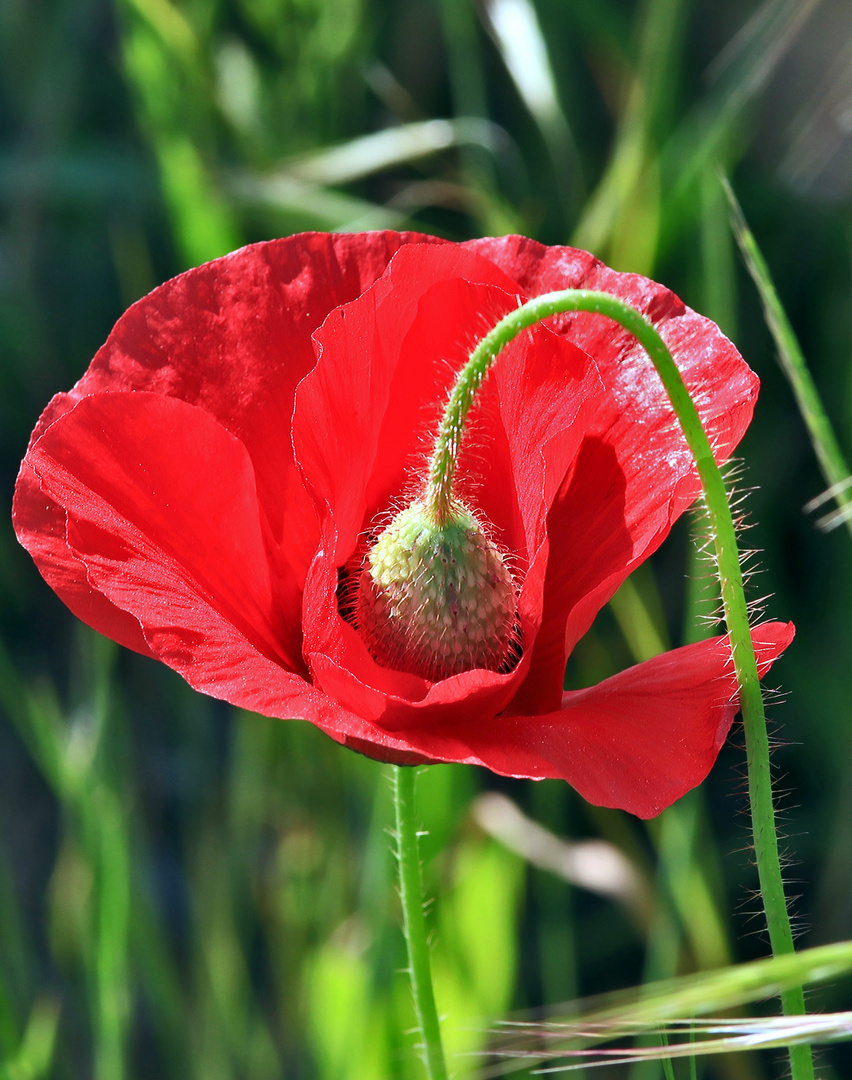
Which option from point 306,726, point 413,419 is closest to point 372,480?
point 413,419

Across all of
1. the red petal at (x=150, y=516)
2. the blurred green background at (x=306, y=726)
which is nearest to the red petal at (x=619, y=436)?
Result: the red petal at (x=150, y=516)

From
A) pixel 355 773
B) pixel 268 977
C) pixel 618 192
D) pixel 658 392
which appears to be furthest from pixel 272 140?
pixel 268 977

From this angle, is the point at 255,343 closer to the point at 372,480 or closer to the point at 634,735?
the point at 372,480

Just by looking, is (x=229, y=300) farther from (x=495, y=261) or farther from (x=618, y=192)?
(x=618, y=192)

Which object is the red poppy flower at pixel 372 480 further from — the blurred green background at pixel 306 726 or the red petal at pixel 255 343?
the blurred green background at pixel 306 726

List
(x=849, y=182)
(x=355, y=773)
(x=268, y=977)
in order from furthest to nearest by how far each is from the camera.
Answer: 1. (x=268, y=977)
2. (x=849, y=182)
3. (x=355, y=773)
